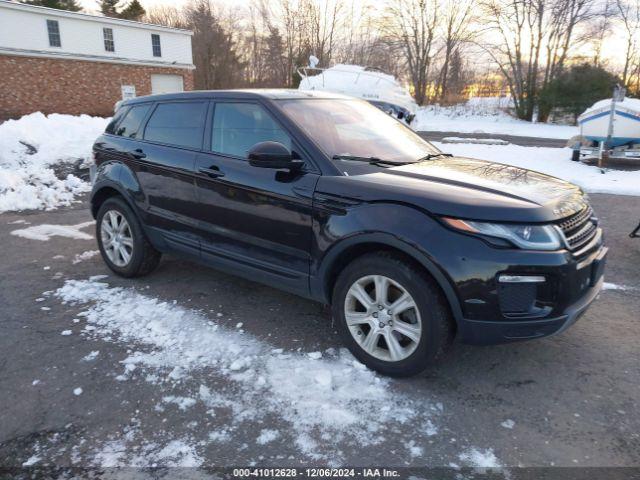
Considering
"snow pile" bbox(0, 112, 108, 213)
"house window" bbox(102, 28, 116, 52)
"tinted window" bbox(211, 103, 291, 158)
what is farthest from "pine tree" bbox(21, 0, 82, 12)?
"tinted window" bbox(211, 103, 291, 158)

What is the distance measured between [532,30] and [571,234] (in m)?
33.5

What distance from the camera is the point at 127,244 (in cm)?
475

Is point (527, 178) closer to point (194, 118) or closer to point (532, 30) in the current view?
point (194, 118)

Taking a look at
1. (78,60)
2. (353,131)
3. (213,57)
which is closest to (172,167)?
(353,131)

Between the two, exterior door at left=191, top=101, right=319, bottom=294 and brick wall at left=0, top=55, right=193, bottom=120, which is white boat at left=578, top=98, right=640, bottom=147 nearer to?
exterior door at left=191, top=101, right=319, bottom=294

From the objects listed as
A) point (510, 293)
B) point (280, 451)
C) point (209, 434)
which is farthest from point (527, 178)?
point (209, 434)

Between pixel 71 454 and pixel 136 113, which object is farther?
pixel 136 113

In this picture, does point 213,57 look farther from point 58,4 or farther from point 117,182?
point 117,182

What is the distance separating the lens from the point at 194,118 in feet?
13.7

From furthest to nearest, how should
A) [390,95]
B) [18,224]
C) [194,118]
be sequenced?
[390,95]
[18,224]
[194,118]

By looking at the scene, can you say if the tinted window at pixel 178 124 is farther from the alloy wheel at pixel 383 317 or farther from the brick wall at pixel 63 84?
the brick wall at pixel 63 84

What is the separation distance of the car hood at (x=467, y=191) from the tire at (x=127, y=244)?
2.27 metres

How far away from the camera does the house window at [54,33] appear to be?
2688 cm

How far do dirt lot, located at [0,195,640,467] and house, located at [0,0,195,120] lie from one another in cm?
2729
